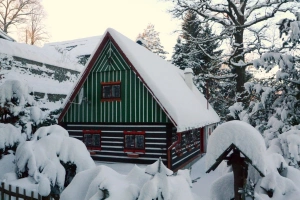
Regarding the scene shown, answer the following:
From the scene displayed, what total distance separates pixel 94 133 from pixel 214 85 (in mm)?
22246

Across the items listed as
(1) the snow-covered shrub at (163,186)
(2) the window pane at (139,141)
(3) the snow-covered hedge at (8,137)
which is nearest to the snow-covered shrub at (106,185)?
(1) the snow-covered shrub at (163,186)

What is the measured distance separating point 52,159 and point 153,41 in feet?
134

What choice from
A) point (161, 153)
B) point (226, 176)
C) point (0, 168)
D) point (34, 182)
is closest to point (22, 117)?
point (0, 168)

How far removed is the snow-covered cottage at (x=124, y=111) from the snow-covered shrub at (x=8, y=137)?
6112 millimetres

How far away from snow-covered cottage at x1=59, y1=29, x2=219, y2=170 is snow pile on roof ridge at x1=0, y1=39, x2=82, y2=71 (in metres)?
8.70

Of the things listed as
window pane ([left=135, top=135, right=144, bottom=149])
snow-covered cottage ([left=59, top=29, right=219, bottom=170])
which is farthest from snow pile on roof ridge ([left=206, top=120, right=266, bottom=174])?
window pane ([left=135, top=135, right=144, bottom=149])

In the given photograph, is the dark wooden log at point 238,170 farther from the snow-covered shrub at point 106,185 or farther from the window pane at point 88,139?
the window pane at point 88,139

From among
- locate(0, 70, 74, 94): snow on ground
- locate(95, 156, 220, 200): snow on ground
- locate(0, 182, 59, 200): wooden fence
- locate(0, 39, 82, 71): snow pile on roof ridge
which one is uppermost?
locate(0, 39, 82, 71): snow pile on roof ridge

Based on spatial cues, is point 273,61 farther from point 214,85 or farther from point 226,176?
point 214,85

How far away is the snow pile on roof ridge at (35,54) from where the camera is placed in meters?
20.0

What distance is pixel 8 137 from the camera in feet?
26.4

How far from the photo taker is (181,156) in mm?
14883

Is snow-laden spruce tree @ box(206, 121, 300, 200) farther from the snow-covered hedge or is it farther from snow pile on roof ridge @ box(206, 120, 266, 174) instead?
the snow-covered hedge

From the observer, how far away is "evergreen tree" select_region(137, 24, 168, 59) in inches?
1765
